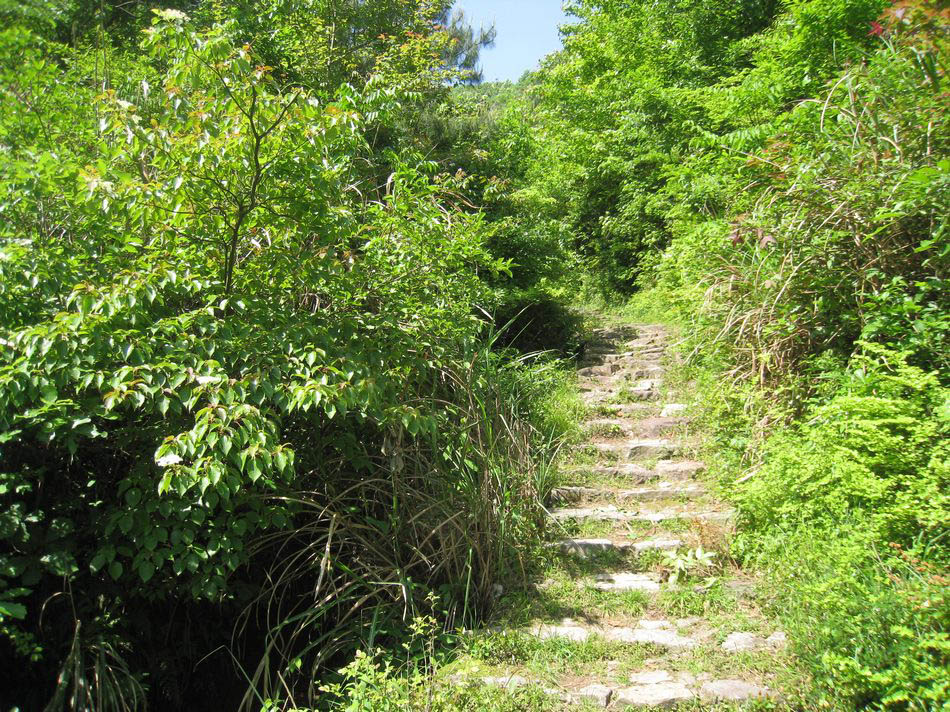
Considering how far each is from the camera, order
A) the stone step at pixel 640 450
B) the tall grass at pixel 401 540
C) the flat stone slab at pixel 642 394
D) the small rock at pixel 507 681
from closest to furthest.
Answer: the small rock at pixel 507 681
the tall grass at pixel 401 540
the stone step at pixel 640 450
the flat stone slab at pixel 642 394

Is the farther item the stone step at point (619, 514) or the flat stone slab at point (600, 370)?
the flat stone slab at point (600, 370)

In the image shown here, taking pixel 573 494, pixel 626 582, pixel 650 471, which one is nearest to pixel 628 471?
pixel 650 471

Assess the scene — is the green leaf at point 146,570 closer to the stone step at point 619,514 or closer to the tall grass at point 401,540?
the tall grass at point 401,540

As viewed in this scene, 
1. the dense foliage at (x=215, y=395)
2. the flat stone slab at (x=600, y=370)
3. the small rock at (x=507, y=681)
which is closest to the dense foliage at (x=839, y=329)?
the flat stone slab at (x=600, y=370)

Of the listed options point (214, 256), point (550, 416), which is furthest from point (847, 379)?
point (214, 256)

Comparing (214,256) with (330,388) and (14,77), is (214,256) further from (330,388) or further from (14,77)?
(14,77)

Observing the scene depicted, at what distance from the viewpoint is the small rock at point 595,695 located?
3.07 meters

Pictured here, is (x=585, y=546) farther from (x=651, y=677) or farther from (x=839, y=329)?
(x=839, y=329)

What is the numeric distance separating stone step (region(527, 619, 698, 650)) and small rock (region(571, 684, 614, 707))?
1.33 feet

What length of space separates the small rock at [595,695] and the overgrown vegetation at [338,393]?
11.0 inches

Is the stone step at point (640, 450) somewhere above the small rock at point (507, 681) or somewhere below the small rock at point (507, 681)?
above

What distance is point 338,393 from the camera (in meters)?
2.91

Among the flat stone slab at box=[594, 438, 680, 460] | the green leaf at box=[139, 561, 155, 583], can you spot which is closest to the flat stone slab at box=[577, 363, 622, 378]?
the flat stone slab at box=[594, 438, 680, 460]

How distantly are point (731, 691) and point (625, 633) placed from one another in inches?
27.7
